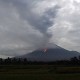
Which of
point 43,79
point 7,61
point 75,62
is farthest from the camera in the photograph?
Answer: point 7,61

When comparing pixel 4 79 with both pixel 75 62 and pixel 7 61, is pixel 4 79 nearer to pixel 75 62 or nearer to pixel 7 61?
pixel 75 62

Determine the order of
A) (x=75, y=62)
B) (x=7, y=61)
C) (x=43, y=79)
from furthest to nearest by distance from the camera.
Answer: (x=7, y=61), (x=75, y=62), (x=43, y=79)

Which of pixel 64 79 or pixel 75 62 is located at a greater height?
pixel 75 62

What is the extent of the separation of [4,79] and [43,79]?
7450 millimetres

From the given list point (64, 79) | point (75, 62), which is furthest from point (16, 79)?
point (75, 62)

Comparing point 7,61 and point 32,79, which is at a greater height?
point 7,61

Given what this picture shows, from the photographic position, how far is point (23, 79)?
4881 centimetres

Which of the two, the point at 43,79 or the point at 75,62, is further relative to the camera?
the point at 75,62

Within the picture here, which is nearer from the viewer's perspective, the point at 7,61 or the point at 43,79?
the point at 43,79

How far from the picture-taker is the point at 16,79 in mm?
48906

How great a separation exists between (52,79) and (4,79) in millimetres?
9165

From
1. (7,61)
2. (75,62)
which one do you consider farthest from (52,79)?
(7,61)

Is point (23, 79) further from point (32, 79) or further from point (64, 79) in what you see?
point (64, 79)

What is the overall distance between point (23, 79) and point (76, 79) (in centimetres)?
1013
